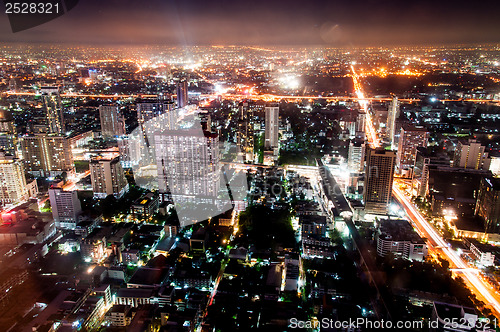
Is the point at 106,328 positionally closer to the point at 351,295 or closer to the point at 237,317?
the point at 237,317

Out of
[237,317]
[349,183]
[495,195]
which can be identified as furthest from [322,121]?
[237,317]

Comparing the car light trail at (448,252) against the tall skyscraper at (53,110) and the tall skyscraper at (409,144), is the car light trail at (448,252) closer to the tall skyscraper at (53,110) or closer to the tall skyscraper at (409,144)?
the tall skyscraper at (409,144)

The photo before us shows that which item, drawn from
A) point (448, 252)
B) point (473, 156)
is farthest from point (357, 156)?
point (448, 252)

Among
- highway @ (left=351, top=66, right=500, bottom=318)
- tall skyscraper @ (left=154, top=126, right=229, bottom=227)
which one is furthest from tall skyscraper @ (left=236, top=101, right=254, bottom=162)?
highway @ (left=351, top=66, right=500, bottom=318)

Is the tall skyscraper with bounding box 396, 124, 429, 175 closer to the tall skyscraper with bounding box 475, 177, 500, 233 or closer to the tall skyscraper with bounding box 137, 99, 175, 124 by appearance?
the tall skyscraper with bounding box 475, 177, 500, 233

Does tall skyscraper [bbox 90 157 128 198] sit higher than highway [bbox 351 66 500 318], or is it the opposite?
tall skyscraper [bbox 90 157 128 198]

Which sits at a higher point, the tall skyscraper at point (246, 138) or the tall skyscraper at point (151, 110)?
the tall skyscraper at point (151, 110)

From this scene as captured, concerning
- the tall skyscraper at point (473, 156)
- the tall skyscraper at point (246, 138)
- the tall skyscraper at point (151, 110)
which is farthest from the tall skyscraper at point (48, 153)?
the tall skyscraper at point (473, 156)
